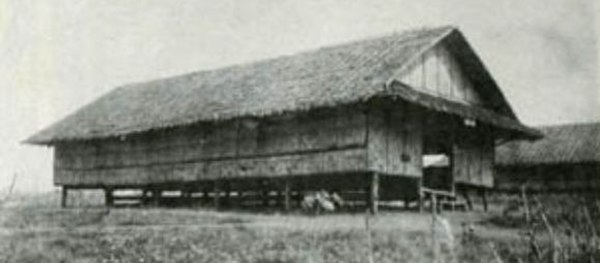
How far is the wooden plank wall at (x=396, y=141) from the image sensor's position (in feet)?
47.1

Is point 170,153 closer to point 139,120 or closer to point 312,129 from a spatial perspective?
point 139,120

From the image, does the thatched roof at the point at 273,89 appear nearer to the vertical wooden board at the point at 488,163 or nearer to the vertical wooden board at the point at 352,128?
the vertical wooden board at the point at 352,128

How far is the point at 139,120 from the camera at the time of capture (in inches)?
725

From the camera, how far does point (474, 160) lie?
1742 centimetres

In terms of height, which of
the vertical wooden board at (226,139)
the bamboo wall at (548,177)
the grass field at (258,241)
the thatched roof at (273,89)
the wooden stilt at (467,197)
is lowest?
the grass field at (258,241)

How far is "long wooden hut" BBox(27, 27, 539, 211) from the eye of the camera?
14492 millimetres

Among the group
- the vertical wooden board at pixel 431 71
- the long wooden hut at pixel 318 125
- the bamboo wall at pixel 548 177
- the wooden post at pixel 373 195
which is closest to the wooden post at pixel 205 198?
the long wooden hut at pixel 318 125

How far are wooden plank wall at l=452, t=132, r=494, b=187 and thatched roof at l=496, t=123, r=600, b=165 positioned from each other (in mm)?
5759

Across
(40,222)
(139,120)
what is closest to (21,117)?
(40,222)

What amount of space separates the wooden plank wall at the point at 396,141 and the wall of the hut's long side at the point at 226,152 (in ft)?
0.68

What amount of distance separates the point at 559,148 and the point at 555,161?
0.57 metres

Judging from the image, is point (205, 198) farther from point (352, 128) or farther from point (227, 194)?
point (352, 128)

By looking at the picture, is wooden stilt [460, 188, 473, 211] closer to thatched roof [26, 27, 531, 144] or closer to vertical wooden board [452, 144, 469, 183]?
vertical wooden board [452, 144, 469, 183]

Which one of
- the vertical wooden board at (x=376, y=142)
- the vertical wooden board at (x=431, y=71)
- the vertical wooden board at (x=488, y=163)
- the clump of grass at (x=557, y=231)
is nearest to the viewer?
the clump of grass at (x=557, y=231)
